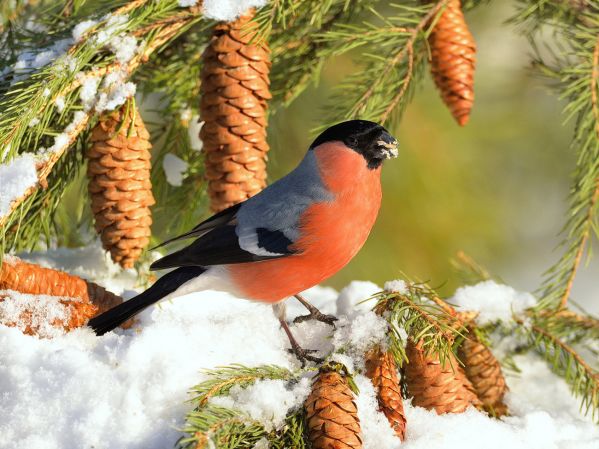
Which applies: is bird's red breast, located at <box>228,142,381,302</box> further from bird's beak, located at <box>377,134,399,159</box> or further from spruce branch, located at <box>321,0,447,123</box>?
spruce branch, located at <box>321,0,447,123</box>

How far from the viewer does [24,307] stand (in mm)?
1558

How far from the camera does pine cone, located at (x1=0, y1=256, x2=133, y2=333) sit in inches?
63.3

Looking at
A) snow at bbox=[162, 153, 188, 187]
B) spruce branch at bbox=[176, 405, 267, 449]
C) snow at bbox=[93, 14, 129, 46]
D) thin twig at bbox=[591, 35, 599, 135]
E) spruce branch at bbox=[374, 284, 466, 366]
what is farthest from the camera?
snow at bbox=[162, 153, 188, 187]

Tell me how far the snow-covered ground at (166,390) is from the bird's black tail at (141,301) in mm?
23

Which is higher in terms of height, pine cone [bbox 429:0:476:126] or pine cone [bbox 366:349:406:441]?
pine cone [bbox 429:0:476:126]

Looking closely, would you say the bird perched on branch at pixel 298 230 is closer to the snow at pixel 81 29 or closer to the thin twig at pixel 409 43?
the thin twig at pixel 409 43

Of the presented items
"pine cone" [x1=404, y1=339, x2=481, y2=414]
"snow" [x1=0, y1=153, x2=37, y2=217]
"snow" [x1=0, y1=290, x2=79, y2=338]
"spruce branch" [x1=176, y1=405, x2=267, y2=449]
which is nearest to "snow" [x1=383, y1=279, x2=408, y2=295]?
"pine cone" [x1=404, y1=339, x2=481, y2=414]

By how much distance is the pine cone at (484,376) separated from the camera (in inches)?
67.3

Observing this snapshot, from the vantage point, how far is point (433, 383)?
1493mm

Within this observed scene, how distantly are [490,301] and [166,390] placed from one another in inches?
33.3

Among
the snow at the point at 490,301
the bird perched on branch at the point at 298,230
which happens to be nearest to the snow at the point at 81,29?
the bird perched on branch at the point at 298,230

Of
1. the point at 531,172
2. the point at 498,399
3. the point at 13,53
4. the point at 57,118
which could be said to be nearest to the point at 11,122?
the point at 57,118

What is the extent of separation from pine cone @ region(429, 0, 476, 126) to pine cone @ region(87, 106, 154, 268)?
74 centimetres

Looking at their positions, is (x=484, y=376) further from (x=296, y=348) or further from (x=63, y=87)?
(x=63, y=87)
